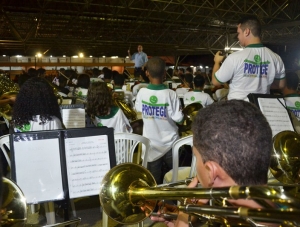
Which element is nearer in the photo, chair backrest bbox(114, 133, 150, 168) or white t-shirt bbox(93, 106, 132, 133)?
chair backrest bbox(114, 133, 150, 168)

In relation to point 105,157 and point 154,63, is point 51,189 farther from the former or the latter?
point 154,63

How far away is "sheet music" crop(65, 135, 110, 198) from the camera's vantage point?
2.58 meters

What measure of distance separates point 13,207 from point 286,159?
1.73 metres

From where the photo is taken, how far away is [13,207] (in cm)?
189

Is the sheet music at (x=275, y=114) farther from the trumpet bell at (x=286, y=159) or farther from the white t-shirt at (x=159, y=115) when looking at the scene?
the white t-shirt at (x=159, y=115)

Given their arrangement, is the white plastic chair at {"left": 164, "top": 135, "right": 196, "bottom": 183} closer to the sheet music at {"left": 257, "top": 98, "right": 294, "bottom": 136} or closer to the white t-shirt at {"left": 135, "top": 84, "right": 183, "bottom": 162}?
the white t-shirt at {"left": 135, "top": 84, "right": 183, "bottom": 162}

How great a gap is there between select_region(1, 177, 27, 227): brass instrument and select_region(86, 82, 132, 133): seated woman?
83.6 inches

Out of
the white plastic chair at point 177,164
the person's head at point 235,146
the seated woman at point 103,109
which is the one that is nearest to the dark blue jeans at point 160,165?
the white plastic chair at point 177,164

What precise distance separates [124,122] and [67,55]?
43.6 ft

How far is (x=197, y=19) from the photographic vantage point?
1461 cm

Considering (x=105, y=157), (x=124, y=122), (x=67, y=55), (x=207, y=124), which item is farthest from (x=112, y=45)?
(x=207, y=124)

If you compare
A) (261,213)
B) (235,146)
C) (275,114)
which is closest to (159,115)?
(275,114)

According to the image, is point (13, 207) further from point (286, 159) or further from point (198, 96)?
point (198, 96)

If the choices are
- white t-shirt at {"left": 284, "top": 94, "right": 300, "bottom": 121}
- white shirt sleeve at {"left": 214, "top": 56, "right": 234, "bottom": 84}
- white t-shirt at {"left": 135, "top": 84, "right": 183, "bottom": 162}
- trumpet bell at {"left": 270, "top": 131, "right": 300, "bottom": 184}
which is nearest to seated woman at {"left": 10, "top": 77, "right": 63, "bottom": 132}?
white t-shirt at {"left": 135, "top": 84, "right": 183, "bottom": 162}
